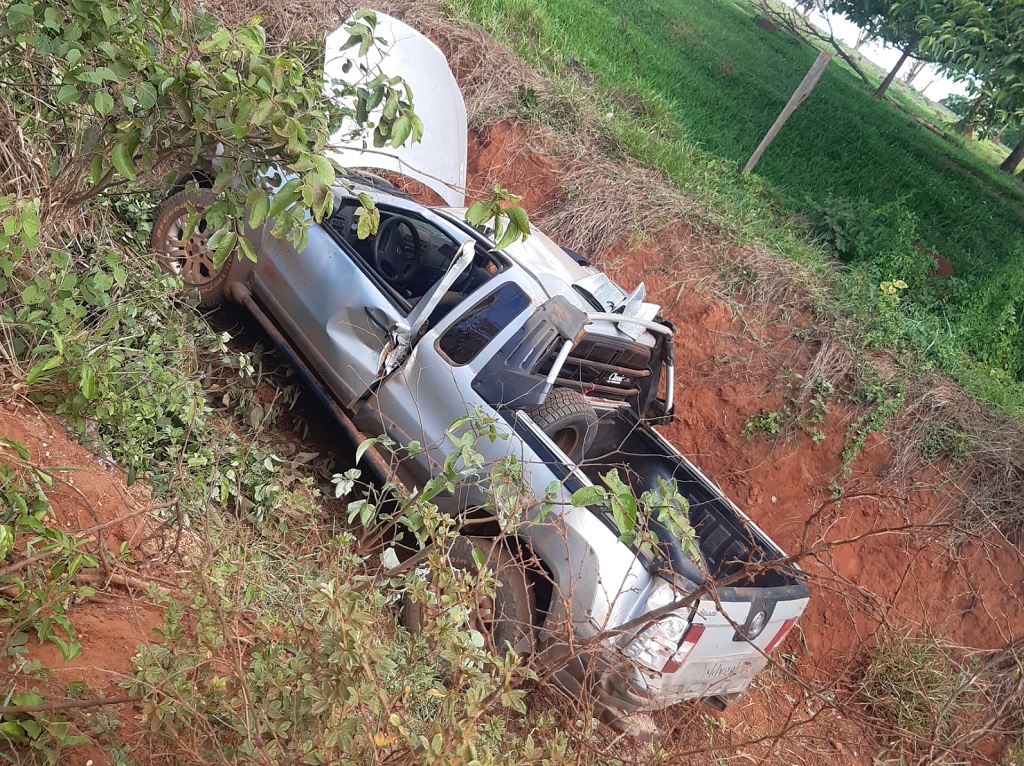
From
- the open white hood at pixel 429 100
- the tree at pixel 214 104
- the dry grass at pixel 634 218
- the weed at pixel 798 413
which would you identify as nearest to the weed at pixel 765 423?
the weed at pixel 798 413

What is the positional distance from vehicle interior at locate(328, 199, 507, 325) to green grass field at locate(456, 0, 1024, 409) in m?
4.63

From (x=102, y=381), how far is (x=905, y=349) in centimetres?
708

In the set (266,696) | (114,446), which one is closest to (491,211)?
(266,696)

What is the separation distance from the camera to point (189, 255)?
203 inches

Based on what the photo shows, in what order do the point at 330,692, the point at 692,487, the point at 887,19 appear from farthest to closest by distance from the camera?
the point at 887,19
the point at 692,487
the point at 330,692

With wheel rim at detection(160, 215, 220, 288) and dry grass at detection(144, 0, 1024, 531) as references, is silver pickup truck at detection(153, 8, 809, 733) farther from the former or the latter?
dry grass at detection(144, 0, 1024, 531)

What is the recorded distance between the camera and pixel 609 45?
12.1 metres

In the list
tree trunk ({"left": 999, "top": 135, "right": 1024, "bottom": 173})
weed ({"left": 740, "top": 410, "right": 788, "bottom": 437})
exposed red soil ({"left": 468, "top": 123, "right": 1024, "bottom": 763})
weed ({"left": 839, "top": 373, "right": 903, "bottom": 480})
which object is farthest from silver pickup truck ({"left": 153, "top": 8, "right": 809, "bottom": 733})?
tree trunk ({"left": 999, "top": 135, "right": 1024, "bottom": 173})

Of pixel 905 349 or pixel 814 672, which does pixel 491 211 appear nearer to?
pixel 814 672

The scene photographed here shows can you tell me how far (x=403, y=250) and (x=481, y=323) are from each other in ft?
3.19

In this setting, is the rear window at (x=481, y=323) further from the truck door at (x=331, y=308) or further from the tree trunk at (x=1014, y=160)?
the tree trunk at (x=1014, y=160)

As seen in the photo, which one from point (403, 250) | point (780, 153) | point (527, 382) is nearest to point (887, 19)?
point (780, 153)

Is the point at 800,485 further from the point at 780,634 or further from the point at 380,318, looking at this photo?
the point at 380,318

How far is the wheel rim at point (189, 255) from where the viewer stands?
5.04 meters
